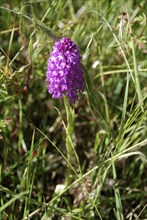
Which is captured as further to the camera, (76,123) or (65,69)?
(76,123)

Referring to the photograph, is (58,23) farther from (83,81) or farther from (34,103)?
(83,81)

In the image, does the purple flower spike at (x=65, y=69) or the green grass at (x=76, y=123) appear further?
the green grass at (x=76, y=123)

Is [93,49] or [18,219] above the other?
[93,49]

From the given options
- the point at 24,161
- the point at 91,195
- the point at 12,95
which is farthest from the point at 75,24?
the point at 91,195

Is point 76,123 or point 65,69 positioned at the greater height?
point 65,69
